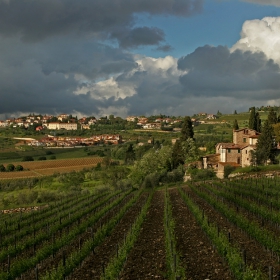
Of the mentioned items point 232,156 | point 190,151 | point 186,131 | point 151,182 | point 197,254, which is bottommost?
point 151,182

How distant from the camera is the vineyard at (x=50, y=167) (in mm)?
85562

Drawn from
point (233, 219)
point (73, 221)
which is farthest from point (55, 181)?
point (233, 219)

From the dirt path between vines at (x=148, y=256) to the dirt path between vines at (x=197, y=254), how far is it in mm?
760

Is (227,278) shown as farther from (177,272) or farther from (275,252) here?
(275,252)

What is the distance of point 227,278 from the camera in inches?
470

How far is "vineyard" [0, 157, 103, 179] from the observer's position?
85.6 metres

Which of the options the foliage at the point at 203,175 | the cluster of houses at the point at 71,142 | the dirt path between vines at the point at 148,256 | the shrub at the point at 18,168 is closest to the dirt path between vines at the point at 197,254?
the dirt path between vines at the point at 148,256

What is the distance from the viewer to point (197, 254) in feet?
48.2

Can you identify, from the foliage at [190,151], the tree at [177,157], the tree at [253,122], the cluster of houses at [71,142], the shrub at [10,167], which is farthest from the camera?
the cluster of houses at [71,142]

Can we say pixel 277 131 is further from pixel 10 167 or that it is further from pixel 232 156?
pixel 10 167

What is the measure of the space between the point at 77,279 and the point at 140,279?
6.88 feet

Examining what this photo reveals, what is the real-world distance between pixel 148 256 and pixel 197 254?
185cm

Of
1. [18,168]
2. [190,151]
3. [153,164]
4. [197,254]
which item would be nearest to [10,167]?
[18,168]

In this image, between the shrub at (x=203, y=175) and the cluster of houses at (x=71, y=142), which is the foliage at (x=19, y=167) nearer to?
the shrub at (x=203, y=175)
